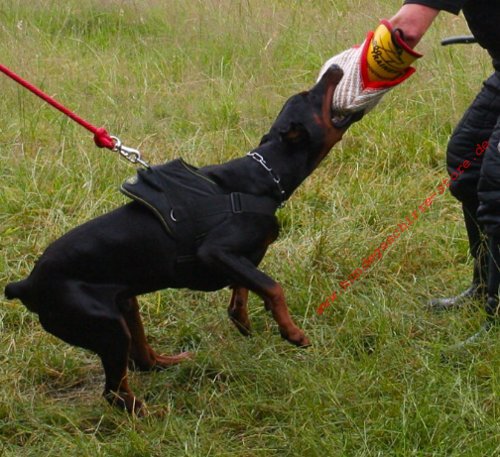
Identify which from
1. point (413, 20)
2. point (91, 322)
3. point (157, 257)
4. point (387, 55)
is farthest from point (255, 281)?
point (413, 20)

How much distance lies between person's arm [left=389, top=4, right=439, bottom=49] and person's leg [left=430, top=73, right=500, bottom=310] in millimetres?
740

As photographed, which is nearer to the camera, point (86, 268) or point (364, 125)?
point (86, 268)

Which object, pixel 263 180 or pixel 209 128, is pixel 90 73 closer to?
pixel 209 128

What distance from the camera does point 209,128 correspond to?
247 inches

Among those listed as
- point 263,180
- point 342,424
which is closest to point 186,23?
point 263,180

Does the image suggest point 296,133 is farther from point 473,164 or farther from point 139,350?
point 139,350

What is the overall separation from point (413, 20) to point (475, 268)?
141 cm

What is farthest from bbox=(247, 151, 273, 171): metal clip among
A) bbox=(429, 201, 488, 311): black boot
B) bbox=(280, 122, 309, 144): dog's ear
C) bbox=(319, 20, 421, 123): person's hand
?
bbox=(429, 201, 488, 311): black boot

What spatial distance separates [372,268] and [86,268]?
1.61m

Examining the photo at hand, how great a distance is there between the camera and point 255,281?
355 centimetres

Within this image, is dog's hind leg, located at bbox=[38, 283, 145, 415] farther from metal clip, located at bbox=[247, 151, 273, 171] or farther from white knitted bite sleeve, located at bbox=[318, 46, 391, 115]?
white knitted bite sleeve, located at bbox=[318, 46, 391, 115]

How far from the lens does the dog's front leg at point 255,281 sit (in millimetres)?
3553

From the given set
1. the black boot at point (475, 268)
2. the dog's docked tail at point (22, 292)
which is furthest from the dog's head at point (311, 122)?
the dog's docked tail at point (22, 292)

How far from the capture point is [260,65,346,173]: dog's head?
3773mm
